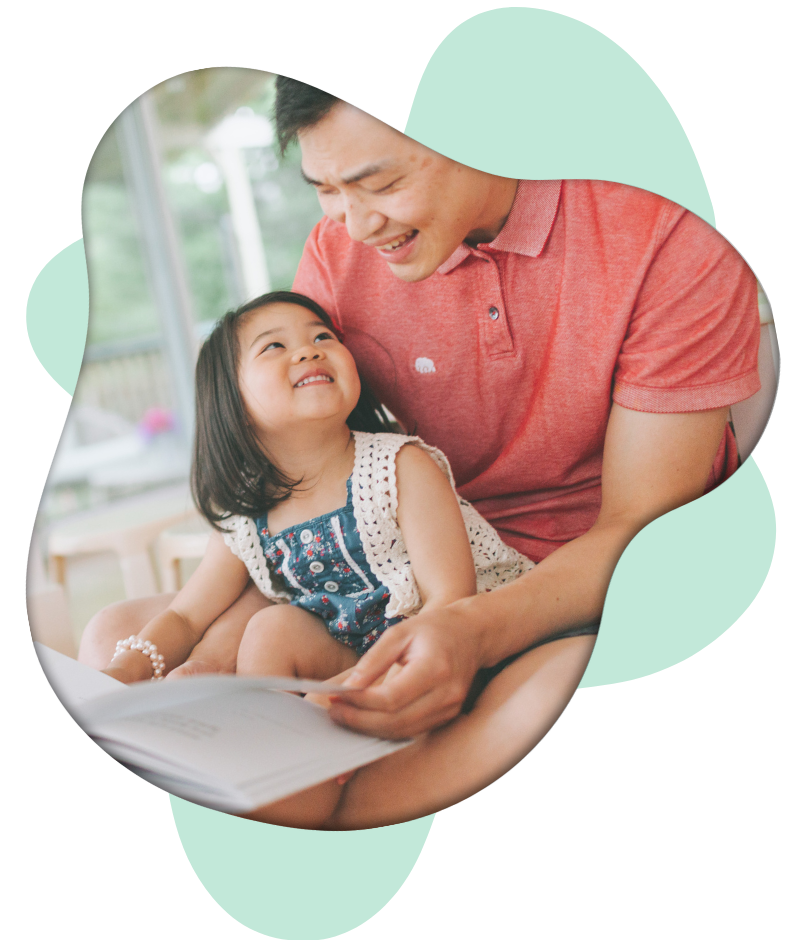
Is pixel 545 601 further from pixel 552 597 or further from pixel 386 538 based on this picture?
pixel 386 538

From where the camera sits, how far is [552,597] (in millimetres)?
940

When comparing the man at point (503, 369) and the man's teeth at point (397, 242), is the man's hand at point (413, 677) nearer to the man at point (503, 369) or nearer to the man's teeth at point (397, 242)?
the man at point (503, 369)

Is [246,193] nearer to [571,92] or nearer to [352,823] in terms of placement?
[571,92]

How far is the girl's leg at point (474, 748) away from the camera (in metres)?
0.92

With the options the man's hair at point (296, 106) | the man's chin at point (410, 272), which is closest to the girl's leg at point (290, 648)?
the man's chin at point (410, 272)

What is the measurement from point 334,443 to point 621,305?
1.02 feet

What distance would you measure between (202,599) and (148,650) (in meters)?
0.07

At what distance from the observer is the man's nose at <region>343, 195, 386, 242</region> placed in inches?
36.2

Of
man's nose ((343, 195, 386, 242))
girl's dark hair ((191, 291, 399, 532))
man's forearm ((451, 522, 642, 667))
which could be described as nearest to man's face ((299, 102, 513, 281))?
man's nose ((343, 195, 386, 242))

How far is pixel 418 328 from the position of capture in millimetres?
959

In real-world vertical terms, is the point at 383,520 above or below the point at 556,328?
below

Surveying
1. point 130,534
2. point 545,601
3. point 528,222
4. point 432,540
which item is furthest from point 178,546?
point 528,222

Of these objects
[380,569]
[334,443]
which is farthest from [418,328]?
[380,569]

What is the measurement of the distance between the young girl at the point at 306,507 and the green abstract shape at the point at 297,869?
0.26m
